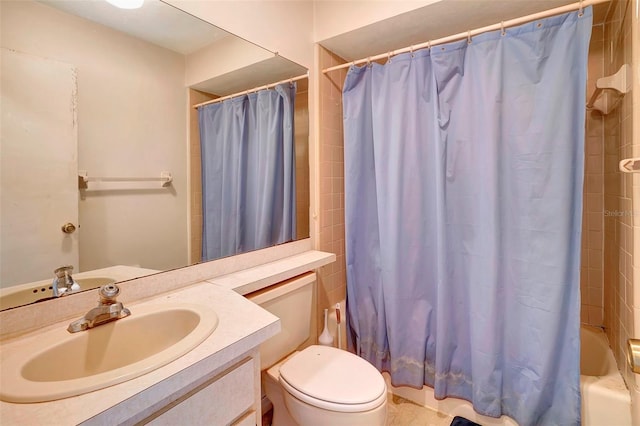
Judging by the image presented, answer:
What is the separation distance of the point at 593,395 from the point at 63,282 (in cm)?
197

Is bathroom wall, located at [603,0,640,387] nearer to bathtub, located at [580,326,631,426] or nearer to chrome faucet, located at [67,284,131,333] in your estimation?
bathtub, located at [580,326,631,426]

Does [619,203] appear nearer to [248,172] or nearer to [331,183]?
[331,183]

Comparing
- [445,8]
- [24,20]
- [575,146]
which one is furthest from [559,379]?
[24,20]

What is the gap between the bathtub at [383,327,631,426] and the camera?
1112 millimetres

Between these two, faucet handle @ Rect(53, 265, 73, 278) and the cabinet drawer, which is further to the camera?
faucet handle @ Rect(53, 265, 73, 278)

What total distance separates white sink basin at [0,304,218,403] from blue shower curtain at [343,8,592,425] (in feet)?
3.62

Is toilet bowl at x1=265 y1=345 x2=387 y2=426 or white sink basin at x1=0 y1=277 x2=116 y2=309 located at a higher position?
white sink basin at x1=0 y1=277 x2=116 y2=309

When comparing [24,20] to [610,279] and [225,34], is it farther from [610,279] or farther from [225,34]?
[610,279]

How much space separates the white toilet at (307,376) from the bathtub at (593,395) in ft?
2.06

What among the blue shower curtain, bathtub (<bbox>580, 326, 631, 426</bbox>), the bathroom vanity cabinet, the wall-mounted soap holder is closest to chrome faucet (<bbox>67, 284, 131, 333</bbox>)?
the bathroom vanity cabinet

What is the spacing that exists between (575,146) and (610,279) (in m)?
0.85

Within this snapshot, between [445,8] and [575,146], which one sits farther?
[445,8]

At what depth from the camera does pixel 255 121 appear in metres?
1.53

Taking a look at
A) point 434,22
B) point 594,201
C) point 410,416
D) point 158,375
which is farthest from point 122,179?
point 594,201
